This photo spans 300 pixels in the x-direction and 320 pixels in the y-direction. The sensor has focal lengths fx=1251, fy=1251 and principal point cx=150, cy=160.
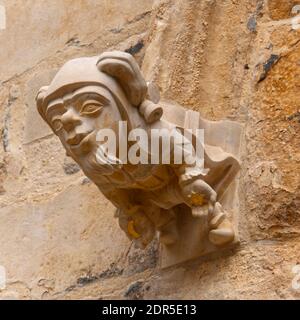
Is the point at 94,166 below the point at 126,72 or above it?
below

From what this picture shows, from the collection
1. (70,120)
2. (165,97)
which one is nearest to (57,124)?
(70,120)

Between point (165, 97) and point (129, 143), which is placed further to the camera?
point (165, 97)

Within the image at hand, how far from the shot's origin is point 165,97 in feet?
8.27

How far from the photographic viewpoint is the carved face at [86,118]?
223 centimetres

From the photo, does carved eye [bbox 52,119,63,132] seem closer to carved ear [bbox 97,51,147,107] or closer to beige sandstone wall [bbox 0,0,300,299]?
carved ear [bbox 97,51,147,107]

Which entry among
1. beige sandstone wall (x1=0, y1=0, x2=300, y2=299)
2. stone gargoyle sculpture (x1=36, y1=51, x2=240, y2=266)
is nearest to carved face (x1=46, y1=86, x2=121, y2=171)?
stone gargoyle sculpture (x1=36, y1=51, x2=240, y2=266)

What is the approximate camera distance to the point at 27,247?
2832mm

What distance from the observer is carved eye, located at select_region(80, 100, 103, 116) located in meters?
2.24

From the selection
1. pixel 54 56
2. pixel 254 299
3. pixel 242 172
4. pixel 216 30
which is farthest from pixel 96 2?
pixel 254 299

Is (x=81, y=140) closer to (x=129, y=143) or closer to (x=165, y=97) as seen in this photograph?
(x=129, y=143)

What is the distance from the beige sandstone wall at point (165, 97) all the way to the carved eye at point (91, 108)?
312 millimetres

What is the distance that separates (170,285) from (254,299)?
0.24 meters

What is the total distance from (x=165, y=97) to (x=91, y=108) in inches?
12.2

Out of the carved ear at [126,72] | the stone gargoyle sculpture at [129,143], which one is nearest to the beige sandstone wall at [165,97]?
the stone gargoyle sculpture at [129,143]
